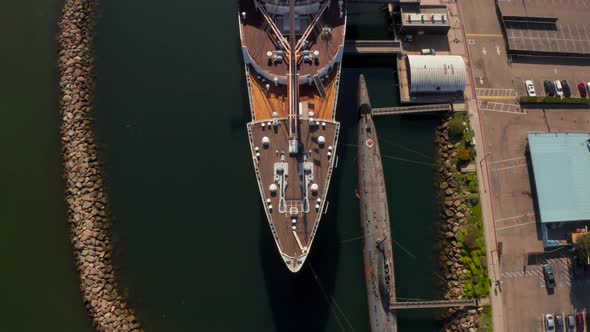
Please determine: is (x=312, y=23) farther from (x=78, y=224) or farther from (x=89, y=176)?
(x=78, y=224)

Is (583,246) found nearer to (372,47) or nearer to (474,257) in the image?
(474,257)

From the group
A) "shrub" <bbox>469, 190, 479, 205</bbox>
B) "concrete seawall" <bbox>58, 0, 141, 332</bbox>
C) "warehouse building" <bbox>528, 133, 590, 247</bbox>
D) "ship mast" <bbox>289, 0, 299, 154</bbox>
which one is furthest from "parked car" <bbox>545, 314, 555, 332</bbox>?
"concrete seawall" <bbox>58, 0, 141, 332</bbox>

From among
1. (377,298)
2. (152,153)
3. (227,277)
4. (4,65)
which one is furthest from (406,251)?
(4,65)

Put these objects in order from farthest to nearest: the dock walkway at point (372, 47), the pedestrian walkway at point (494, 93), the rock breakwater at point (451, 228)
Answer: the dock walkway at point (372, 47)
the pedestrian walkway at point (494, 93)
the rock breakwater at point (451, 228)

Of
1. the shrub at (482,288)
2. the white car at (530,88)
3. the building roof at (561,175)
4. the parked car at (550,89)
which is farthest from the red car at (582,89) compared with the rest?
the shrub at (482,288)

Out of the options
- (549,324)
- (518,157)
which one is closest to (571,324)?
(549,324)

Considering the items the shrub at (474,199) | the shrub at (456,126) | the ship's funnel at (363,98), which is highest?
the ship's funnel at (363,98)

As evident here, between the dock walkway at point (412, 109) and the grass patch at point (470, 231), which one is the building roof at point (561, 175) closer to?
the grass patch at point (470, 231)
